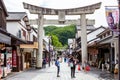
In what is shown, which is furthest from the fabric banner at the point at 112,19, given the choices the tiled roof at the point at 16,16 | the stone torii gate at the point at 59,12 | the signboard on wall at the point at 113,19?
the stone torii gate at the point at 59,12

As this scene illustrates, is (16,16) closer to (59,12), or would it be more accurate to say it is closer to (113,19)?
(59,12)

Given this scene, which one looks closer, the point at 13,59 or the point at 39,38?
the point at 13,59

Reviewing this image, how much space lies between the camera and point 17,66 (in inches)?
1586

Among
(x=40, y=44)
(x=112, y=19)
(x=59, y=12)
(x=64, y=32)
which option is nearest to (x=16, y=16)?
(x=40, y=44)

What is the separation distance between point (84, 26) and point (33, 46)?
1037 centimetres

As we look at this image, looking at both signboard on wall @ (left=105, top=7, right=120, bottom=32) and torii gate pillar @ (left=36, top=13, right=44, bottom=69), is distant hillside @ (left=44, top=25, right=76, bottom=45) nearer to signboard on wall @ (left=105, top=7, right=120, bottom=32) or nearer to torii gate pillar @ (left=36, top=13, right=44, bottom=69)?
torii gate pillar @ (left=36, top=13, right=44, bottom=69)

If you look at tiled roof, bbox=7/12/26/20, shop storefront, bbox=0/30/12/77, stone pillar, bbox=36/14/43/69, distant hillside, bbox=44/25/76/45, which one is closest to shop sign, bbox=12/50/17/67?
shop storefront, bbox=0/30/12/77

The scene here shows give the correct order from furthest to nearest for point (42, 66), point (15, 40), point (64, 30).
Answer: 1. point (64, 30)
2. point (42, 66)
3. point (15, 40)

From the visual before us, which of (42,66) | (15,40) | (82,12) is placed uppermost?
(82,12)

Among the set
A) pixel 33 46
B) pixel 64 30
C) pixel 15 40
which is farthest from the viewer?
pixel 64 30

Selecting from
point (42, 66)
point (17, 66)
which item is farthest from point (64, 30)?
point (17, 66)

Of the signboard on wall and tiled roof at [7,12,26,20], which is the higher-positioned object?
tiled roof at [7,12,26,20]

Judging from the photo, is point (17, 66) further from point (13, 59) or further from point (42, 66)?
point (42, 66)

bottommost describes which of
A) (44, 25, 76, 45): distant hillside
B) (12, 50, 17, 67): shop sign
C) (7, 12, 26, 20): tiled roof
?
(12, 50, 17, 67): shop sign
